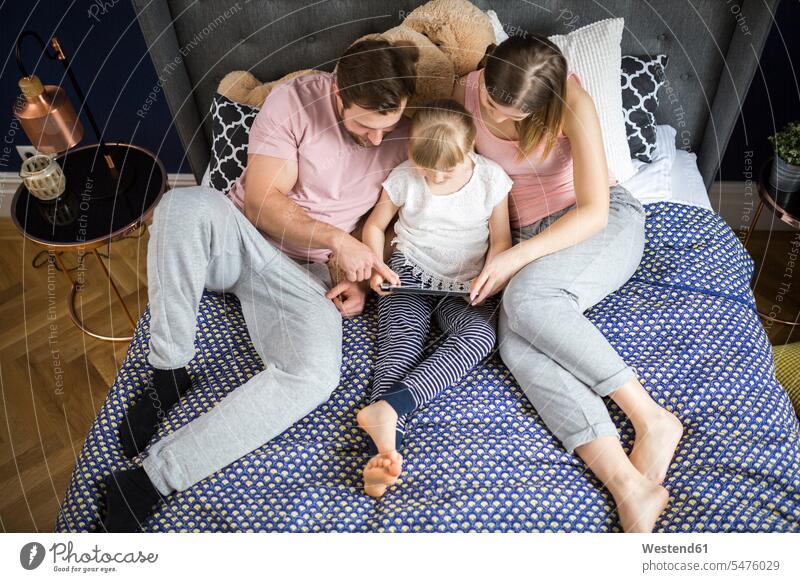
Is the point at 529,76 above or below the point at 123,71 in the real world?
above

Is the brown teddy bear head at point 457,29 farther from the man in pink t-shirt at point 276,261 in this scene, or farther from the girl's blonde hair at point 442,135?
the girl's blonde hair at point 442,135

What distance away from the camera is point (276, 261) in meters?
1.36

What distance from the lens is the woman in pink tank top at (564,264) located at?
1.15 metres

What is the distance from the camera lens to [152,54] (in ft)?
5.64

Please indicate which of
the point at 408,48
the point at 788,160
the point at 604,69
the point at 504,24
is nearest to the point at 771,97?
the point at 788,160

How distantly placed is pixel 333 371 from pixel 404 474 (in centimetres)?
25

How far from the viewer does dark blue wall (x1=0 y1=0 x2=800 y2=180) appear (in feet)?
5.96

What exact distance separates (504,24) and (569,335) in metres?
0.93

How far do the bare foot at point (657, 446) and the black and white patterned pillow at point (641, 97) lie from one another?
0.82 meters

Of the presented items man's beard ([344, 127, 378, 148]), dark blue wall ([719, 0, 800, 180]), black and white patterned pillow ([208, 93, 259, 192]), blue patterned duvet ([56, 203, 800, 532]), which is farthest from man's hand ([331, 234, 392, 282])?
dark blue wall ([719, 0, 800, 180])

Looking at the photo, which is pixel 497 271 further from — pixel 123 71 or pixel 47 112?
pixel 123 71

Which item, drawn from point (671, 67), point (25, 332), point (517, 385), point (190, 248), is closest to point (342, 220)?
point (190, 248)

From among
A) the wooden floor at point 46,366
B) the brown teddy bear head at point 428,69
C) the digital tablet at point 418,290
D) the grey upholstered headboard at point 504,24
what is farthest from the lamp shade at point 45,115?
the digital tablet at point 418,290
